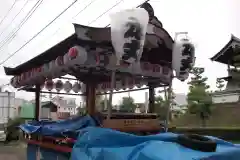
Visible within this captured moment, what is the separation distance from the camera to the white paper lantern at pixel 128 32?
5.51 meters

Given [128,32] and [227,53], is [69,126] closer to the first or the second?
[128,32]

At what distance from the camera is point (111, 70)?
685cm

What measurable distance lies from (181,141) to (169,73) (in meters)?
4.44

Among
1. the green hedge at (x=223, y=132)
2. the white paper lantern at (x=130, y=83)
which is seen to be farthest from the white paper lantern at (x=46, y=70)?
the green hedge at (x=223, y=132)

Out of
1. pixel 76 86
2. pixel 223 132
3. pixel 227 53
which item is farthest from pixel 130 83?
pixel 227 53

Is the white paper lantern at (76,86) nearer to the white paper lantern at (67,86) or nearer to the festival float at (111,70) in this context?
the white paper lantern at (67,86)

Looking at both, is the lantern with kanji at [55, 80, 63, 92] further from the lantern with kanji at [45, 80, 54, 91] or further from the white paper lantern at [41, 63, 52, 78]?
the white paper lantern at [41, 63, 52, 78]

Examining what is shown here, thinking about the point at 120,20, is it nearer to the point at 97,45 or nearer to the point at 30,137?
the point at 97,45

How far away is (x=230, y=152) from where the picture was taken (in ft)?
11.0

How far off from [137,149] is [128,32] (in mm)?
2713

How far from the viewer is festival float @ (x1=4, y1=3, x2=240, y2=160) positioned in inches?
163

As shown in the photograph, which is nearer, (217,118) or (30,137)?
(30,137)

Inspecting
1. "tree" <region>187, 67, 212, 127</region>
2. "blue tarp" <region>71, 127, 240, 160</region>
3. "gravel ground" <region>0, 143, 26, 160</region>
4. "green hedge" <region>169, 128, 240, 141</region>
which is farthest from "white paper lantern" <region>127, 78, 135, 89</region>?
"tree" <region>187, 67, 212, 127</region>

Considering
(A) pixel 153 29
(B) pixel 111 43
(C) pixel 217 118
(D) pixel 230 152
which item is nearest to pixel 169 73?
(A) pixel 153 29
